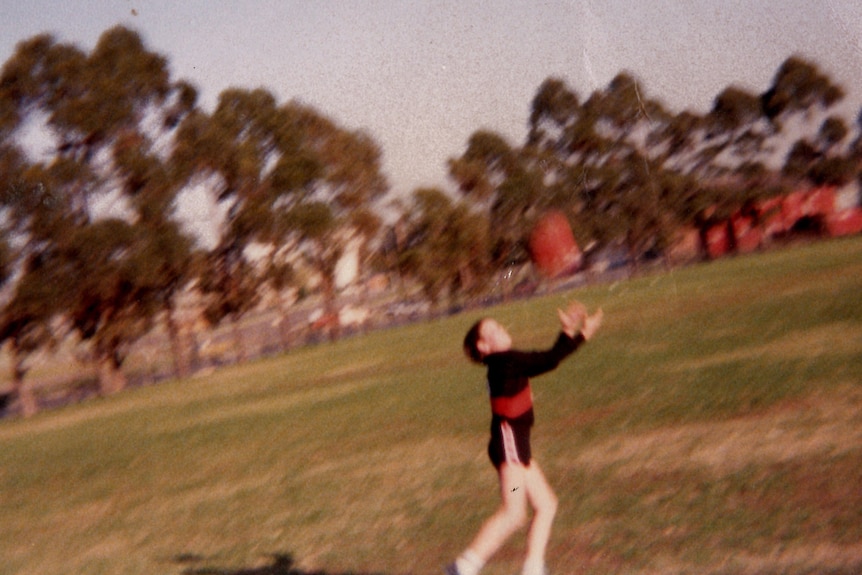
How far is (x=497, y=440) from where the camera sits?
405 centimetres

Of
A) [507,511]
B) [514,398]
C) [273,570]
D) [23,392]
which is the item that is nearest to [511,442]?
[514,398]

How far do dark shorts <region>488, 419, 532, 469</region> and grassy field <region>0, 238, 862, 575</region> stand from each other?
88cm

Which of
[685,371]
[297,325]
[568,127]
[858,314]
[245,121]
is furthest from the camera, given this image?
[568,127]

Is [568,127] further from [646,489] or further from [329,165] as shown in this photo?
[646,489]

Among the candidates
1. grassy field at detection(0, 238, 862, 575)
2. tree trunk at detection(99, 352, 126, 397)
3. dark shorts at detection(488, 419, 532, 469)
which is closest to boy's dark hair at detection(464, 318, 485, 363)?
dark shorts at detection(488, 419, 532, 469)

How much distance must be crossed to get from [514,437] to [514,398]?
0.56 feet

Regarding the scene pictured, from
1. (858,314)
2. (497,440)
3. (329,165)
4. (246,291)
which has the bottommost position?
(858,314)

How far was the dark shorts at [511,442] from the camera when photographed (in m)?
4.02

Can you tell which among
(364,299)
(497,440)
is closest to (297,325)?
(364,299)

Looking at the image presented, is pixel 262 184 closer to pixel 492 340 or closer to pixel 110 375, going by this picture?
pixel 110 375

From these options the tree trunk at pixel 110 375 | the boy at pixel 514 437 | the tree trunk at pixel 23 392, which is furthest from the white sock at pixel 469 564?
the tree trunk at pixel 110 375

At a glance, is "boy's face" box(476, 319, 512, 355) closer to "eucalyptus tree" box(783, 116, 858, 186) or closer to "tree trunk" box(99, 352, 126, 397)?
"tree trunk" box(99, 352, 126, 397)

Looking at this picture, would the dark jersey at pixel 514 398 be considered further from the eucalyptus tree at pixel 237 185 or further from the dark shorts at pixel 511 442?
the eucalyptus tree at pixel 237 185

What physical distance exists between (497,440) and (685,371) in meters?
6.69
